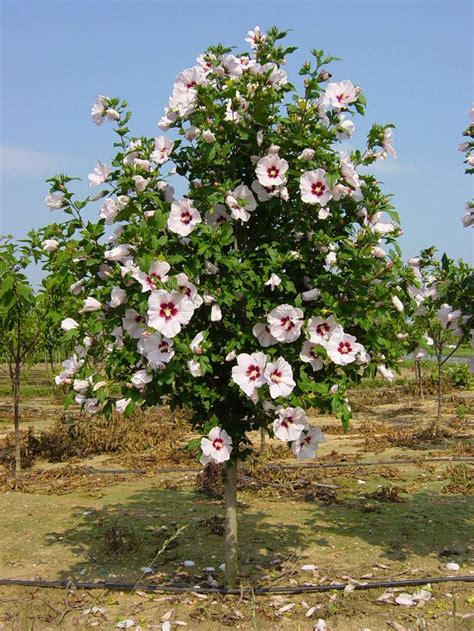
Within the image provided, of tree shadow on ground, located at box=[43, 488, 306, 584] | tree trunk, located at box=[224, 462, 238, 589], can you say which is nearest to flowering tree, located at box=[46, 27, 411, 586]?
tree trunk, located at box=[224, 462, 238, 589]

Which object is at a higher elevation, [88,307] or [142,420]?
[88,307]

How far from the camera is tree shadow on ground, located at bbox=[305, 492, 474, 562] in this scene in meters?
6.51

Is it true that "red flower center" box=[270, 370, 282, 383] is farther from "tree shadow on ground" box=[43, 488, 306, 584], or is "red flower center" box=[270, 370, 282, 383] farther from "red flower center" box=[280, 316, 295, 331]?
"tree shadow on ground" box=[43, 488, 306, 584]

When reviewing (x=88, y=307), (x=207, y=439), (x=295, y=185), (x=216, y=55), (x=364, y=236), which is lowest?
(x=207, y=439)

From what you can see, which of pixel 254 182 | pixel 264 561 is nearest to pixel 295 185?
pixel 254 182

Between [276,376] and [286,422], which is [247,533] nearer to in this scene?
[286,422]

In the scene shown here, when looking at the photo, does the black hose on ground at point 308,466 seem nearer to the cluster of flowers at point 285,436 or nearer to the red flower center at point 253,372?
the cluster of flowers at point 285,436

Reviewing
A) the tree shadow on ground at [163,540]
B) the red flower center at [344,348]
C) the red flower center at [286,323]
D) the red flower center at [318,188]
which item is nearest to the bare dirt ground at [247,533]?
the tree shadow on ground at [163,540]

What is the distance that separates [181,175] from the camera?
5.31m

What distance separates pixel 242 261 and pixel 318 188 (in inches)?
35.8

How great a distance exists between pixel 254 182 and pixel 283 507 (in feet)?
15.4

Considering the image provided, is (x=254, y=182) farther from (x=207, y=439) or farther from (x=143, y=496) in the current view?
(x=143, y=496)

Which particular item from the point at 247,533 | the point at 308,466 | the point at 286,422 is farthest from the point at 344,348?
the point at 308,466

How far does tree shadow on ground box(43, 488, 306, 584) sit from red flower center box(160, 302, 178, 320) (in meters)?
2.90
